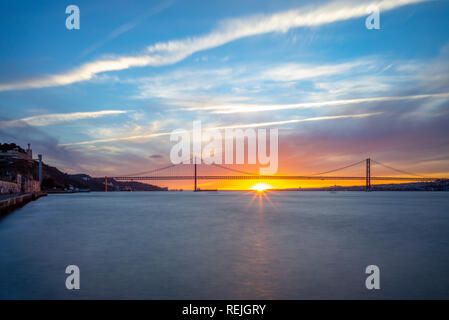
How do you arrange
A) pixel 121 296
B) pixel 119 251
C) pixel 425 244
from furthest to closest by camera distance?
1. pixel 425 244
2. pixel 119 251
3. pixel 121 296

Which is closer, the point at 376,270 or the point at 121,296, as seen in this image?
the point at 121,296

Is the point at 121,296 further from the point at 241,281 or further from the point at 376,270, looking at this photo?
the point at 376,270
